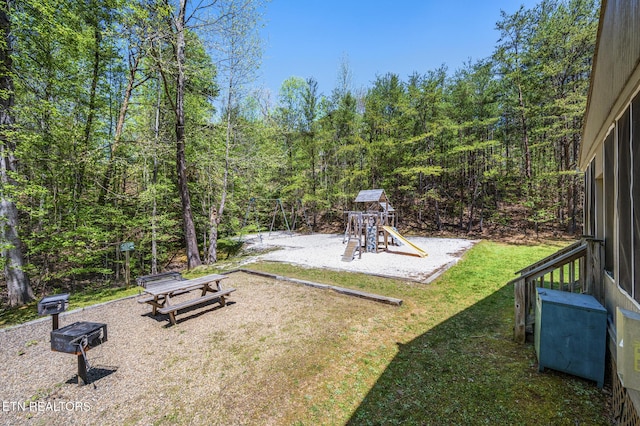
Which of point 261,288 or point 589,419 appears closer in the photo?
point 589,419

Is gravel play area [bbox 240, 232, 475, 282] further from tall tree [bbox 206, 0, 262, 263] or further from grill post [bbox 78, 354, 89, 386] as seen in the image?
grill post [bbox 78, 354, 89, 386]

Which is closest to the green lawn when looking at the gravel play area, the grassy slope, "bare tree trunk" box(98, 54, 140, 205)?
the grassy slope

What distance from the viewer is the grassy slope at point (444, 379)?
2107 mm

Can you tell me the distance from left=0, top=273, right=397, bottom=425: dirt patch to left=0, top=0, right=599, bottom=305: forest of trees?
383 cm

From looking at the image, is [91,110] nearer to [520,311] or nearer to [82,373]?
[82,373]

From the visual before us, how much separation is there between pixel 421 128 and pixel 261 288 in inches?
520

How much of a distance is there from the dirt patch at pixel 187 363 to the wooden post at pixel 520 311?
1.77 meters

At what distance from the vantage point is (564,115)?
33.7ft

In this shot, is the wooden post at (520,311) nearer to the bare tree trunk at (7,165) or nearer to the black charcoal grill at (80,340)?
the black charcoal grill at (80,340)

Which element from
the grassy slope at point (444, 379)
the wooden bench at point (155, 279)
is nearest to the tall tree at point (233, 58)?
the wooden bench at point (155, 279)

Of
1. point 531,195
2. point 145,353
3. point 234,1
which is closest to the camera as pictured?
point 145,353

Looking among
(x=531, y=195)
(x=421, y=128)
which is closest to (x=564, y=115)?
(x=531, y=195)

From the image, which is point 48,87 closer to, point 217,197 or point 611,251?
point 217,197

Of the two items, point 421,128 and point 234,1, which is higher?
point 234,1
